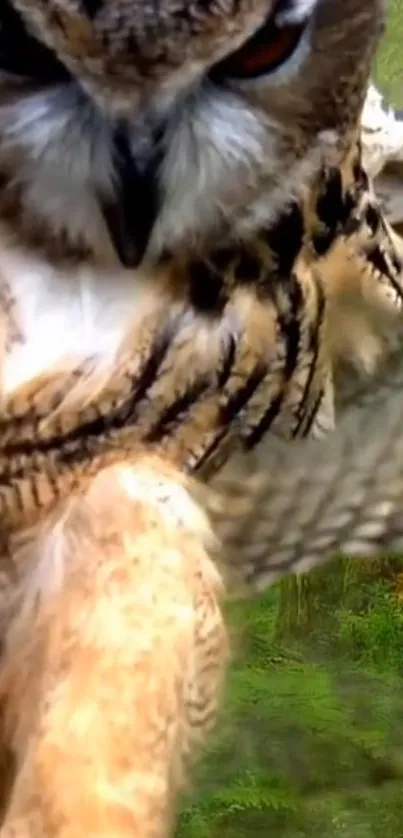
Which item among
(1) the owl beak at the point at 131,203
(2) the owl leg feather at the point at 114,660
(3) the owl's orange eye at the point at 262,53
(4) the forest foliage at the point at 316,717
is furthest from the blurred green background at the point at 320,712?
(3) the owl's orange eye at the point at 262,53

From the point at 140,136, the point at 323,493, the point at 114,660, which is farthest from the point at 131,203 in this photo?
the point at 323,493

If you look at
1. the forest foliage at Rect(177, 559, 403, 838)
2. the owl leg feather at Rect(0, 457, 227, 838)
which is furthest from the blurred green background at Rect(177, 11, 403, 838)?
the owl leg feather at Rect(0, 457, 227, 838)

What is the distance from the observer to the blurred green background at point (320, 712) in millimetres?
1605

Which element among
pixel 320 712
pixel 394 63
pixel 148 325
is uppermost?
pixel 148 325

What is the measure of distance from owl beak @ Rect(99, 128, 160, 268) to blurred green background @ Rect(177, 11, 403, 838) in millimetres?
311

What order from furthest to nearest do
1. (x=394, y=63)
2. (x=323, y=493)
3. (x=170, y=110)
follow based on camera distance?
(x=394, y=63) → (x=323, y=493) → (x=170, y=110)

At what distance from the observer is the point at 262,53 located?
1.14 m

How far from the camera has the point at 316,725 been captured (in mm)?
1729

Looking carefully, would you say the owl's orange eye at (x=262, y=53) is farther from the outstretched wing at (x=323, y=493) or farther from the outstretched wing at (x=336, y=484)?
the outstretched wing at (x=323, y=493)

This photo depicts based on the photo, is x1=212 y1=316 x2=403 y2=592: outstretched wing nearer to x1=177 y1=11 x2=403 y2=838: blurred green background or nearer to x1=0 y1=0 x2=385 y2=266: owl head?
x1=177 y1=11 x2=403 y2=838: blurred green background

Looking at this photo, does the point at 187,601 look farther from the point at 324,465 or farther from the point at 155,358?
the point at 324,465

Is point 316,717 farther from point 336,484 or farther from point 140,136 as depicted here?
point 140,136

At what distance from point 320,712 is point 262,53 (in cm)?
75

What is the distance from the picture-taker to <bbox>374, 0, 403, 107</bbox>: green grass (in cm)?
174
